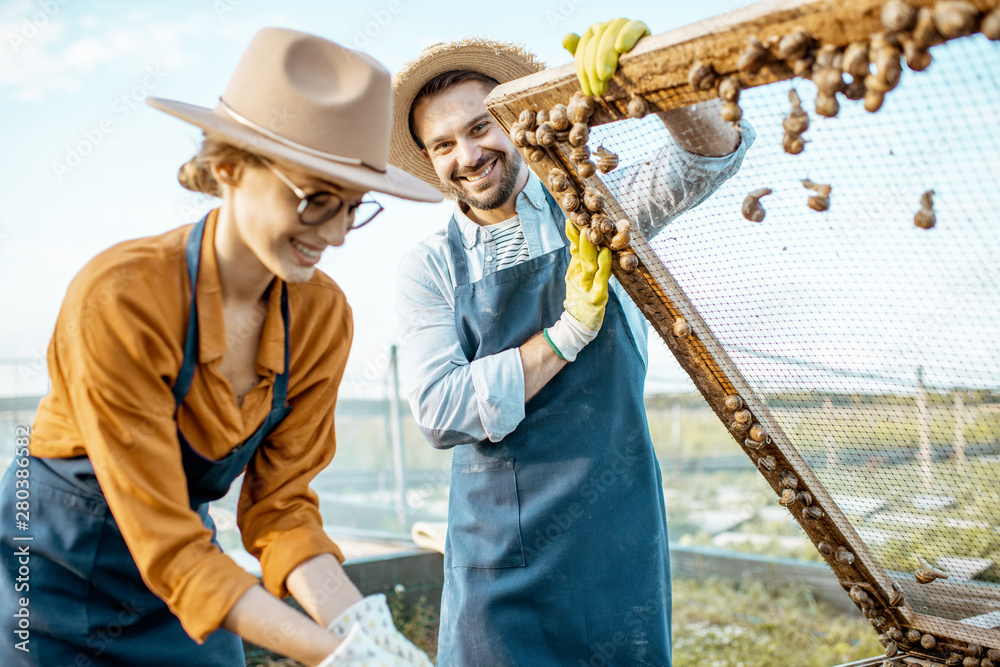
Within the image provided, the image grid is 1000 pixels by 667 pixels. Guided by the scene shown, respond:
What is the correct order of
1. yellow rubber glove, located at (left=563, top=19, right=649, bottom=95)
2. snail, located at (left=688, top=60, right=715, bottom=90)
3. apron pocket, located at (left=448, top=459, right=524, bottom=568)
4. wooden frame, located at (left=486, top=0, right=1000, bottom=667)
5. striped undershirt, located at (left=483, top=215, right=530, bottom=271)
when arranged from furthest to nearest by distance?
striped undershirt, located at (left=483, top=215, right=530, bottom=271) < apron pocket, located at (left=448, top=459, right=524, bottom=568) < yellow rubber glove, located at (left=563, top=19, right=649, bottom=95) < snail, located at (left=688, top=60, right=715, bottom=90) < wooden frame, located at (left=486, top=0, right=1000, bottom=667)

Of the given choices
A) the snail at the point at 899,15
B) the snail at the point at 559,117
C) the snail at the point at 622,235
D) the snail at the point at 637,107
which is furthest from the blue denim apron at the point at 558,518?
the snail at the point at 899,15

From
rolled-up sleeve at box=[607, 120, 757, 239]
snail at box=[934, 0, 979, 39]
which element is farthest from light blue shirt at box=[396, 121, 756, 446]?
snail at box=[934, 0, 979, 39]

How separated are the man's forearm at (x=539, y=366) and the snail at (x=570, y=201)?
0.41m

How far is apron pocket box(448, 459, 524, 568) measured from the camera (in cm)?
220

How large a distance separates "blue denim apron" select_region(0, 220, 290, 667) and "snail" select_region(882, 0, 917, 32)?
1326 mm

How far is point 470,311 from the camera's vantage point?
93.2 inches

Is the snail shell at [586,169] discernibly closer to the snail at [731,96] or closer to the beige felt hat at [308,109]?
the snail at [731,96]

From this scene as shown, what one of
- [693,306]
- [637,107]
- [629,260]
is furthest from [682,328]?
[637,107]

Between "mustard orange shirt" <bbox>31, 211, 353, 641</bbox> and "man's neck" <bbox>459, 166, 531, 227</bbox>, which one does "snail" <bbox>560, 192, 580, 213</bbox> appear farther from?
"mustard orange shirt" <bbox>31, 211, 353, 641</bbox>

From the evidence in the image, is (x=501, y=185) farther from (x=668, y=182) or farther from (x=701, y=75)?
(x=701, y=75)

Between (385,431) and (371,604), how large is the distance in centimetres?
594

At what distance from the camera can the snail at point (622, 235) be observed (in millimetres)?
1889

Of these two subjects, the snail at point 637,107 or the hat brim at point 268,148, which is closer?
the hat brim at point 268,148

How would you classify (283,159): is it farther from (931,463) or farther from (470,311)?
(931,463)
